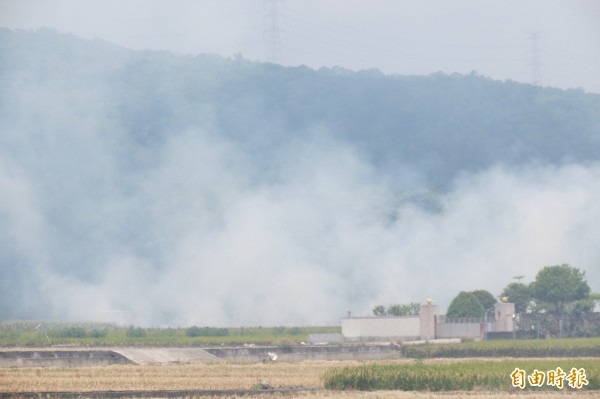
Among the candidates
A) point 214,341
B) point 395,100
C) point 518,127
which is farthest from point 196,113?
point 214,341

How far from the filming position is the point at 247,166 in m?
153

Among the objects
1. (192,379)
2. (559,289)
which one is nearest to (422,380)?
(192,379)

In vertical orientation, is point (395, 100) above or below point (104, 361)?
above

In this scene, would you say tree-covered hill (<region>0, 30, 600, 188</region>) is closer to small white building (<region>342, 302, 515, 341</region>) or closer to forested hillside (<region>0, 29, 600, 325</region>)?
forested hillside (<region>0, 29, 600, 325</region>)

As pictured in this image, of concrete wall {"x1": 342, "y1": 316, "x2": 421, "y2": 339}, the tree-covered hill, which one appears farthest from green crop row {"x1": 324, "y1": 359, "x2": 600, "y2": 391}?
the tree-covered hill

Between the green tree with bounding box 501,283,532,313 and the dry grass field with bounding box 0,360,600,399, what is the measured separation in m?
34.8

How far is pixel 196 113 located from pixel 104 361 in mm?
115126

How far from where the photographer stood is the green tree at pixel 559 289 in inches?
3361

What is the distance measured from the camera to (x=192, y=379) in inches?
1795

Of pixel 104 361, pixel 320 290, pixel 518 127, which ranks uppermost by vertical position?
pixel 518 127

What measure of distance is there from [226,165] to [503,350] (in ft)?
286

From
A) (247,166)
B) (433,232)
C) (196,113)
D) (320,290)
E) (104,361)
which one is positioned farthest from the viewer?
(196,113)

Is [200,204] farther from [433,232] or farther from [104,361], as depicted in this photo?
[104,361]

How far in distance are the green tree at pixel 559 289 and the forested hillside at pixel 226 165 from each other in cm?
1634
